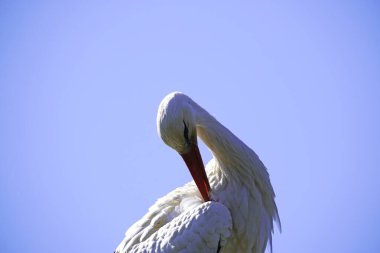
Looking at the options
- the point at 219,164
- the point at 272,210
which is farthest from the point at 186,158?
the point at 272,210

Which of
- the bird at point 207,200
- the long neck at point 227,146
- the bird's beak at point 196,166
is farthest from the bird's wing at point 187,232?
the long neck at point 227,146

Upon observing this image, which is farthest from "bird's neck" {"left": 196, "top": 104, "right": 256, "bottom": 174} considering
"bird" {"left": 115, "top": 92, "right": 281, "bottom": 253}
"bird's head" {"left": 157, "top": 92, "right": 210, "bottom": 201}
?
"bird's head" {"left": 157, "top": 92, "right": 210, "bottom": 201}

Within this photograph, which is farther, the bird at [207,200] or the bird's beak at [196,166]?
the bird's beak at [196,166]

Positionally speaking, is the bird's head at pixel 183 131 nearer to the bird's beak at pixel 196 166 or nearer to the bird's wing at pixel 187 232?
the bird's beak at pixel 196 166

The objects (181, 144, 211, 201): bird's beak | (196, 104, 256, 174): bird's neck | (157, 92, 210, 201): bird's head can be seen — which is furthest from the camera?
(196, 104, 256, 174): bird's neck

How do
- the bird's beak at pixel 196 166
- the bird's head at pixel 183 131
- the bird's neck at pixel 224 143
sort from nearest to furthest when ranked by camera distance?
the bird's head at pixel 183 131
the bird's beak at pixel 196 166
the bird's neck at pixel 224 143

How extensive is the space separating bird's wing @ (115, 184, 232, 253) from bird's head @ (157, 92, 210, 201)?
0.67ft

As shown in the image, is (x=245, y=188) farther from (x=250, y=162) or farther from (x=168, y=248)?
(x=168, y=248)

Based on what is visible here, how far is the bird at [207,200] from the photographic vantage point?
17.5 feet

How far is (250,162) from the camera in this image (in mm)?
5656

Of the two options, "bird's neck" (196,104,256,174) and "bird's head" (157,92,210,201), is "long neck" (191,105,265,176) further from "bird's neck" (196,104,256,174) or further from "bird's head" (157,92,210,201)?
"bird's head" (157,92,210,201)

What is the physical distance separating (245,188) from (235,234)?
33cm

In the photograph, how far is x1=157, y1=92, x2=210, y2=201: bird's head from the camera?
210 inches

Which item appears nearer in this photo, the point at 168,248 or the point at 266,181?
the point at 168,248
